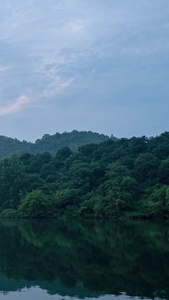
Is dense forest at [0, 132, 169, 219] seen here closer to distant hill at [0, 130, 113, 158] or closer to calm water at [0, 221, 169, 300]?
calm water at [0, 221, 169, 300]

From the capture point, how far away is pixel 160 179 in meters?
33.7

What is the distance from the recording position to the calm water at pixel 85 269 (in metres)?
8.23

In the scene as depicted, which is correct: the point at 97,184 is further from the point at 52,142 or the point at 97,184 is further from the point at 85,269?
the point at 52,142

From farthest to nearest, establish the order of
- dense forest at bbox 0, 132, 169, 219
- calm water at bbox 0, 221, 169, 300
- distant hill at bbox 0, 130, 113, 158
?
1. distant hill at bbox 0, 130, 113, 158
2. dense forest at bbox 0, 132, 169, 219
3. calm water at bbox 0, 221, 169, 300

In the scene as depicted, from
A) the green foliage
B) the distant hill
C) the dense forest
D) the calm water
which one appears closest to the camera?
the calm water

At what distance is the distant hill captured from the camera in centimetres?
7881

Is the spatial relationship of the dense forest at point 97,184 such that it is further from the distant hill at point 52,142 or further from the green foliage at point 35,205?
the distant hill at point 52,142

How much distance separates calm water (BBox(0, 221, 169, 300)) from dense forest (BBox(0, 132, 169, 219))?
50.4 ft

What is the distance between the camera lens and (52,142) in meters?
82.4

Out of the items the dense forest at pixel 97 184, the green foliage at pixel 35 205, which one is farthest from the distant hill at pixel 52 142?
the green foliage at pixel 35 205

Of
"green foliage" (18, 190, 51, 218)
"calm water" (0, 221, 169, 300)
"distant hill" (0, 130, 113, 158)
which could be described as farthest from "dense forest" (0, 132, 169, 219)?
"distant hill" (0, 130, 113, 158)

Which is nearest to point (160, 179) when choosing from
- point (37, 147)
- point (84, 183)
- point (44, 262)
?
point (84, 183)

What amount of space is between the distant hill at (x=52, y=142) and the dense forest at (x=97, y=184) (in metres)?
33.0

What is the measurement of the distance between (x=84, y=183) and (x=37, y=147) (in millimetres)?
44129
